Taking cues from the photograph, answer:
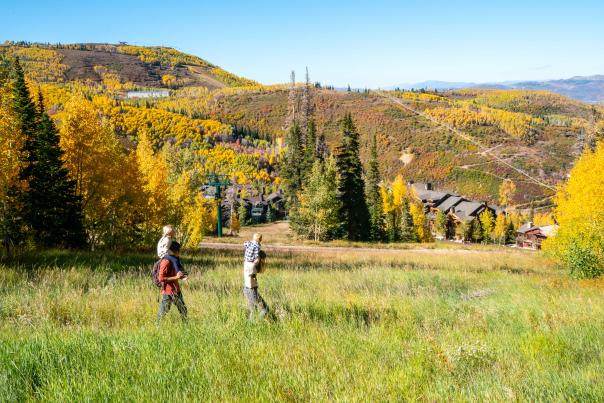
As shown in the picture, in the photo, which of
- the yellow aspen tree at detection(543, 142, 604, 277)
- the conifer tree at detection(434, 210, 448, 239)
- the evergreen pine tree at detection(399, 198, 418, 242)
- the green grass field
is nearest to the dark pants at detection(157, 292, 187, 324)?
the green grass field

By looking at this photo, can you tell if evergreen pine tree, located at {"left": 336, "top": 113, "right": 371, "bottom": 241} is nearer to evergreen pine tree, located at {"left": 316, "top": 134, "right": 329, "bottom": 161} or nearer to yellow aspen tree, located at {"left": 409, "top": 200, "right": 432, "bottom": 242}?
evergreen pine tree, located at {"left": 316, "top": 134, "right": 329, "bottom": 161}

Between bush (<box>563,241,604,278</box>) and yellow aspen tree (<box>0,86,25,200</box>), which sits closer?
yellow aspen tree (<box>0,86,25,200</box>)

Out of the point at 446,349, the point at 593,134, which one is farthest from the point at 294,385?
the point at 593,134

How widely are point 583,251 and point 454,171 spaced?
14884 cm

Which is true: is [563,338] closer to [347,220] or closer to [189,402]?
[189,402]

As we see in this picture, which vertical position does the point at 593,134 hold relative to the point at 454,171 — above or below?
above

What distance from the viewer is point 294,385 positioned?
3760 millimetres

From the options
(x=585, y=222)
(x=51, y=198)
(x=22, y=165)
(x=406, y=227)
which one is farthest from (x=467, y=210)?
(x=22, y=165)

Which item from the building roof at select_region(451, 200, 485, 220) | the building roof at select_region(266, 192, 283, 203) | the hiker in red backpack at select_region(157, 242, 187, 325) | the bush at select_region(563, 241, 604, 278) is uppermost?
the hiker in red backpack at select_region(157, 242, 187, 325)

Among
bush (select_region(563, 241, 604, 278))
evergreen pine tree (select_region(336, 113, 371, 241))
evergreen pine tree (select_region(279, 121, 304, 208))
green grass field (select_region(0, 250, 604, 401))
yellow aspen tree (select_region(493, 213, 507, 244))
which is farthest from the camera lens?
yellow aspen tree (select_region(493, 213, 507, 244))

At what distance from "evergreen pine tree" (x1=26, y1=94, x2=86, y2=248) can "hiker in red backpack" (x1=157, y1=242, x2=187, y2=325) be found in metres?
15.5

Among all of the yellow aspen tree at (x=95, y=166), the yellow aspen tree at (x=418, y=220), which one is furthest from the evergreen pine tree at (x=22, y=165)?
the yellow aspen tree at (x=418, y=220)

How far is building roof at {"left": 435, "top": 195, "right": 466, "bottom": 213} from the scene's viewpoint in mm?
105500

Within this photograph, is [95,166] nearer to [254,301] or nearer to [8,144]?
[8,144]
